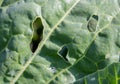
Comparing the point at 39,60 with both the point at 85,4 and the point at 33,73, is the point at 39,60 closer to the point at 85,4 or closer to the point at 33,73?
Answer: the point at 33,73

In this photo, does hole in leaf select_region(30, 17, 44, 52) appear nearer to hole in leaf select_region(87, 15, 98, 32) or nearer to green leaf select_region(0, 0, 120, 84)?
green leaf select_region(0, 0, 120, 84)

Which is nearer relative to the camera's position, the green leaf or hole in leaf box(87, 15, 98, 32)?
the green leaf

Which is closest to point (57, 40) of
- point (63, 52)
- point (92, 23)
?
point (63, 52)

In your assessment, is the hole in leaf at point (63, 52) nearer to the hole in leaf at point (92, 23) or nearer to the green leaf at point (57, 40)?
the green leaf at point (57, 40)

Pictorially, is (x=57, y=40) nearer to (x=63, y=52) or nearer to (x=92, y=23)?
(x=63, y=52)

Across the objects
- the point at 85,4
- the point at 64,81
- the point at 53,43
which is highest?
the point at 85,4

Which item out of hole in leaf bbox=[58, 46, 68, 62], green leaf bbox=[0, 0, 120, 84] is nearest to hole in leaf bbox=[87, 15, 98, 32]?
green leaf bbox=[0, 0, 120, 84]

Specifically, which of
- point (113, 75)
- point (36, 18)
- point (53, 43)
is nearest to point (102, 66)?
point (113, 75)
